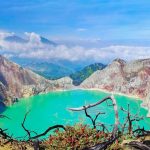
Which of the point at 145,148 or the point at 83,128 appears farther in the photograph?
the point at 83,128

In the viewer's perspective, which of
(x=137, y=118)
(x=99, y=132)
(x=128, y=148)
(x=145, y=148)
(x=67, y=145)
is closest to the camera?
(x=145, y=148)

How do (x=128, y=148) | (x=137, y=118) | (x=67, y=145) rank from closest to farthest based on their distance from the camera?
1. (x=128, y=148)
2. (x=67, y=145)
3. (x=137, y=118)

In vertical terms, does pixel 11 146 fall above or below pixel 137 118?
below

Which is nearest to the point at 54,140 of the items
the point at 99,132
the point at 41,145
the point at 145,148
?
the point at 41,145

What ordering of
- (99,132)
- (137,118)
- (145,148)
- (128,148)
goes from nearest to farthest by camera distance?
(145,148) < (128,148) < (99,132) < (137,118)

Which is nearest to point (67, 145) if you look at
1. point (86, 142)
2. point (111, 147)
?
point (86, 142)

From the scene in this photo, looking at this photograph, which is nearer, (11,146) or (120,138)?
(120,138)

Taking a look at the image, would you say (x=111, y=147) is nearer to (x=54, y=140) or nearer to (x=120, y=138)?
(x=120, y=138)

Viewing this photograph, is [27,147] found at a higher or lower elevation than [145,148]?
lower

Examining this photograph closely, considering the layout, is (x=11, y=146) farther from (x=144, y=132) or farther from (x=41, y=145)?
(x=144, y=132)
